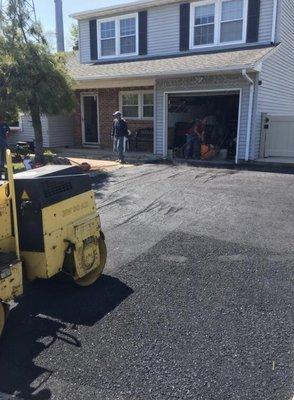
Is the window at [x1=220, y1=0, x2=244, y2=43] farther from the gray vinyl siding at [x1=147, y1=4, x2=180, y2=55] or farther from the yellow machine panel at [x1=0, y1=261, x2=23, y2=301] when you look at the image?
the yellow machine panel at [x1=0, y1=261, x2=23, y2=301]

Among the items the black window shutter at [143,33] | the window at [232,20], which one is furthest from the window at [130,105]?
the window at [232,20]

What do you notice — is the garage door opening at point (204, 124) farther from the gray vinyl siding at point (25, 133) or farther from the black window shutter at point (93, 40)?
the gray vinyl siding at point (25, 133)

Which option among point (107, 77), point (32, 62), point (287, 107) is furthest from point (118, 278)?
point (287, 107)

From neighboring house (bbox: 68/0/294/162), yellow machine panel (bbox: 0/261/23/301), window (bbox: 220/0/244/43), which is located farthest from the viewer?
window (bbox: 220/0/244/43)

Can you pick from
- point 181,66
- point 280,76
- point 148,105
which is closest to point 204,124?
point 181,66

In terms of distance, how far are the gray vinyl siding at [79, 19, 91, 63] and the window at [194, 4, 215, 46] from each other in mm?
5289

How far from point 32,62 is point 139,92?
5.47 metres

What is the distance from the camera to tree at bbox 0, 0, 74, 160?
37.8 ft

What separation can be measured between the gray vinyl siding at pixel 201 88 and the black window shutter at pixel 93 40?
15.9 feet

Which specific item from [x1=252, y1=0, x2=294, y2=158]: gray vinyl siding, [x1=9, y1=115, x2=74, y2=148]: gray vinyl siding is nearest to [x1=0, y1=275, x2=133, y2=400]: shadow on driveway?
[x1=252, y1=0, x2=294, y2=158]: gray vinyl siding

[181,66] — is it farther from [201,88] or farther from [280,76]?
[280,76]

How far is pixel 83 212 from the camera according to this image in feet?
14.2

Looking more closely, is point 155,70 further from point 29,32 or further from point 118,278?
point 118,278

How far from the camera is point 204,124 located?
15.0 m
